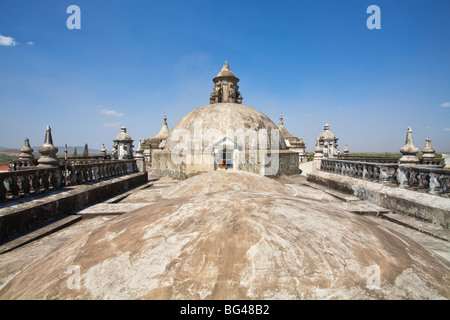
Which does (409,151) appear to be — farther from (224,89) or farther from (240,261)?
(224,89)

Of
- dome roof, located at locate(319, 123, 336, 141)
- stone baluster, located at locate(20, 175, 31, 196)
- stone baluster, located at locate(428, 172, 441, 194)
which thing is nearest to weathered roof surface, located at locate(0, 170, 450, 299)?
stone baluster, located at locate(428, 172, 441, 194)

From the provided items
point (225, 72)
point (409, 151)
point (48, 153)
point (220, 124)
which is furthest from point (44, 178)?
point (225, 72)

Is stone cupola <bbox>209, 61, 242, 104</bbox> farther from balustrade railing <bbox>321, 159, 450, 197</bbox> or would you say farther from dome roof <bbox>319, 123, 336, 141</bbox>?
balustrade railing <bbox>321, 159, 450, 197</bbox>

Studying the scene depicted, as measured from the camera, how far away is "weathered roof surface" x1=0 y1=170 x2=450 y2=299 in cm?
182

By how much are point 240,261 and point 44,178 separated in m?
7.27

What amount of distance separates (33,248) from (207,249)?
15.0ft

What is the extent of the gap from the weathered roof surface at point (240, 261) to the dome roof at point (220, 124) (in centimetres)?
1403

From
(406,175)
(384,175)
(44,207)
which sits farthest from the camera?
(384,175)

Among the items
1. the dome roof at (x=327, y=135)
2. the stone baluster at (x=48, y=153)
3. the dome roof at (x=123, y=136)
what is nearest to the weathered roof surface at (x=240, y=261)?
the stone baluster at (x=48, y=153)

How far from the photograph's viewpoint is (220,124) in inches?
681

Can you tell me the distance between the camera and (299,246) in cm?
219

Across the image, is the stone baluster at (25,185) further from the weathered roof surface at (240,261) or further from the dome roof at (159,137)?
the dome roof at (159,137)

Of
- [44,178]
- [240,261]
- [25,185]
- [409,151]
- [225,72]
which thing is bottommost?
[240,261]
